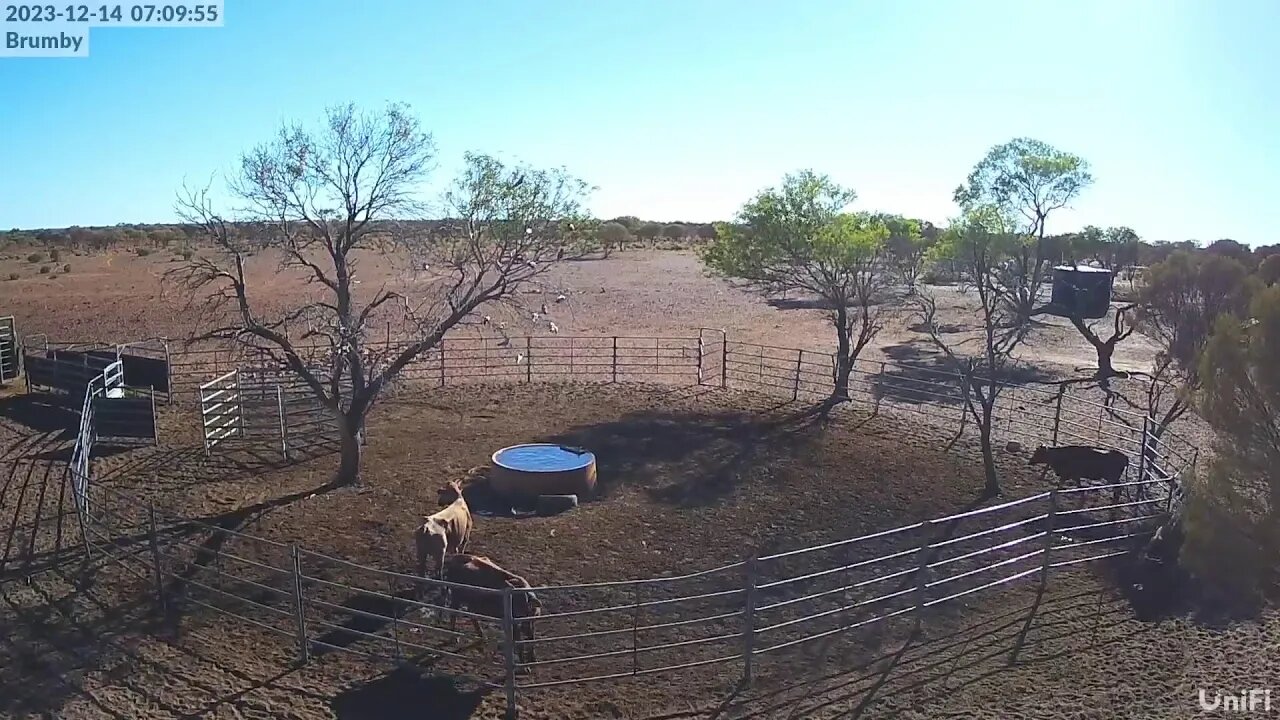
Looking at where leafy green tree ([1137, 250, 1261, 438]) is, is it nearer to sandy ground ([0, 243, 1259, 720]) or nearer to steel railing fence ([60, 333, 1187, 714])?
sandy ground ([0, 243, 1259, 720])

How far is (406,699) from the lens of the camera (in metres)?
7.14

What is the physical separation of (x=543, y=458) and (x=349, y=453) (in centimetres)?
278

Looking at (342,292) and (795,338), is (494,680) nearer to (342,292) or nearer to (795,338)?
(342,292)

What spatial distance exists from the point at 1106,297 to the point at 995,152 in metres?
11.6

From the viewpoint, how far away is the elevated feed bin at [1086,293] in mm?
30812

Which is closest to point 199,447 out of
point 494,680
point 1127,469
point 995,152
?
point 494,680

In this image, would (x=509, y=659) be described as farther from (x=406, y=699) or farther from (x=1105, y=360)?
(x=1105, y=360)

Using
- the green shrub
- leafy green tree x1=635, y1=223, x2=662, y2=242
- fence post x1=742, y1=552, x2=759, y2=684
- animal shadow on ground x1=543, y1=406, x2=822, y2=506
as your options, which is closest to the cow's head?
animal shadow on ground x1=543, y1=406, x2=822, y2=506

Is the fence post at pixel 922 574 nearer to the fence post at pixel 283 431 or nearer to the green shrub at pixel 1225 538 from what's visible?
the green shrub at pixel 1225 538

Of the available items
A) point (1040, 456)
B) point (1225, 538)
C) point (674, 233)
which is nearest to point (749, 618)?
point (1225, 538)

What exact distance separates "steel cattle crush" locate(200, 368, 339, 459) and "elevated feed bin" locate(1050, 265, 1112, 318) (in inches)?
1010

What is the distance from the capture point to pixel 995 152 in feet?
76.2

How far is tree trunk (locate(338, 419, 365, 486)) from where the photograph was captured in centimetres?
1229

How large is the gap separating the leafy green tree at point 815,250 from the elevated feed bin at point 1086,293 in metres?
15.4
